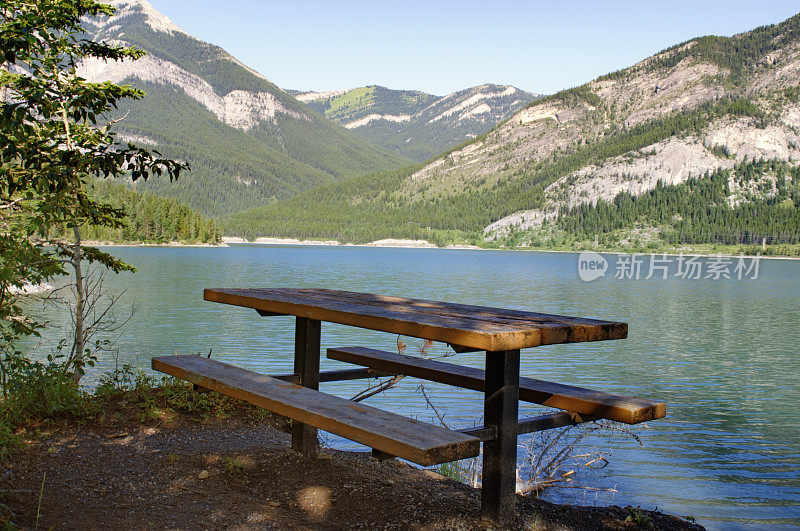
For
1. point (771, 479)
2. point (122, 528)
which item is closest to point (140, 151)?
point (122, 528)

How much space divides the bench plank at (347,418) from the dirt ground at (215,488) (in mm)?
710

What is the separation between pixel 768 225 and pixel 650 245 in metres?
29.5

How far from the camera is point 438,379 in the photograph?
223 inches

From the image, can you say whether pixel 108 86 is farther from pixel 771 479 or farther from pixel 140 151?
pixel 771 479

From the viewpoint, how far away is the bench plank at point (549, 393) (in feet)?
15.2

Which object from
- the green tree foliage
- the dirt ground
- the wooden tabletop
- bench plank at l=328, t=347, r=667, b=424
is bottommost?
the dirt ground

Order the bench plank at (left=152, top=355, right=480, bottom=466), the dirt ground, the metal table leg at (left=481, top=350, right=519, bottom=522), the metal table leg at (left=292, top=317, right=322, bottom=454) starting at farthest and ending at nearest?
the metal table leg at (left=292, top=317, right=322, bottom=454)
the dirt ground
the metal table leg at (left=481, top=350, right=519, bottom=522)
the bench plank at (left=152, top=355, right=480, bottom=466)

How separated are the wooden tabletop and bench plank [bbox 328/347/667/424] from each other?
59cm

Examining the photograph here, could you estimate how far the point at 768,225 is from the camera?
16712cm

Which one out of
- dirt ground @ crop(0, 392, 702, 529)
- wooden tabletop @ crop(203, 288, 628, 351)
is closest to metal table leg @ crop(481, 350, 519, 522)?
dirt ground @ crop(0, 392, 702, 529)

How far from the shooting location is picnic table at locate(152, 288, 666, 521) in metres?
3.73

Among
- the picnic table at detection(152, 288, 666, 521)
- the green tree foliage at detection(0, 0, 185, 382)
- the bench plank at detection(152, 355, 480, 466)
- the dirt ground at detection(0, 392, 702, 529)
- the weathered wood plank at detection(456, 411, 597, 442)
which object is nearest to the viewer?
the bench plank at detection(152, 355, 480, 466)

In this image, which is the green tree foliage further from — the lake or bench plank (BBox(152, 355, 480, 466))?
the lake

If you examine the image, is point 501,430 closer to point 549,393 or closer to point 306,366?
point 549,393
